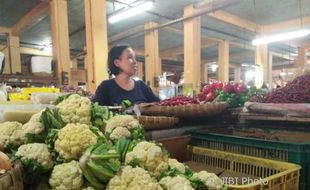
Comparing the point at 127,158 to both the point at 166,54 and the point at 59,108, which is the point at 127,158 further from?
the point at 166,54

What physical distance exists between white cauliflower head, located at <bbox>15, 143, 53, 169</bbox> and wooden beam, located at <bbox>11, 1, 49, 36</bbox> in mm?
6197

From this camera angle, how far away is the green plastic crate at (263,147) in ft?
4.33

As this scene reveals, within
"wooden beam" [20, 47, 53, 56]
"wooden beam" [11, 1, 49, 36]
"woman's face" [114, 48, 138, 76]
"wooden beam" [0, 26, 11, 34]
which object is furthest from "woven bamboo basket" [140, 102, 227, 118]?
"wooden beam" [20, 47, 53, 56]

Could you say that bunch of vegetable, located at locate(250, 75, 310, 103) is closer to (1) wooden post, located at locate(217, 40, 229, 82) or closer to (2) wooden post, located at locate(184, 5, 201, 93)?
(2) wooden post, located at locate(184, 5, 201, 93)

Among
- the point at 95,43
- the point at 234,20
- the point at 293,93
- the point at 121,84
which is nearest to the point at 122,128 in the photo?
the point at 121,84

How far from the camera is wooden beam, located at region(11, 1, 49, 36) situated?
258 inches

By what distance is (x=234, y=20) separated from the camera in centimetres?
812

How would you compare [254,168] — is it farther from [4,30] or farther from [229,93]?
[4,30]

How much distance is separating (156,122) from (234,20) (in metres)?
7.33

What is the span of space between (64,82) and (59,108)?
477 centimetres

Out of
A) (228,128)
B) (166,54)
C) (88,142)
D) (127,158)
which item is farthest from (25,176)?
(166,54)

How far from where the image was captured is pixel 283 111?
177 cm

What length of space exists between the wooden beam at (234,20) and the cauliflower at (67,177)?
6.91m

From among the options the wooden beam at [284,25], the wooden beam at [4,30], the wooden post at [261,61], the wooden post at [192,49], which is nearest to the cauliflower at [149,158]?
the wooden post at [192,49]
